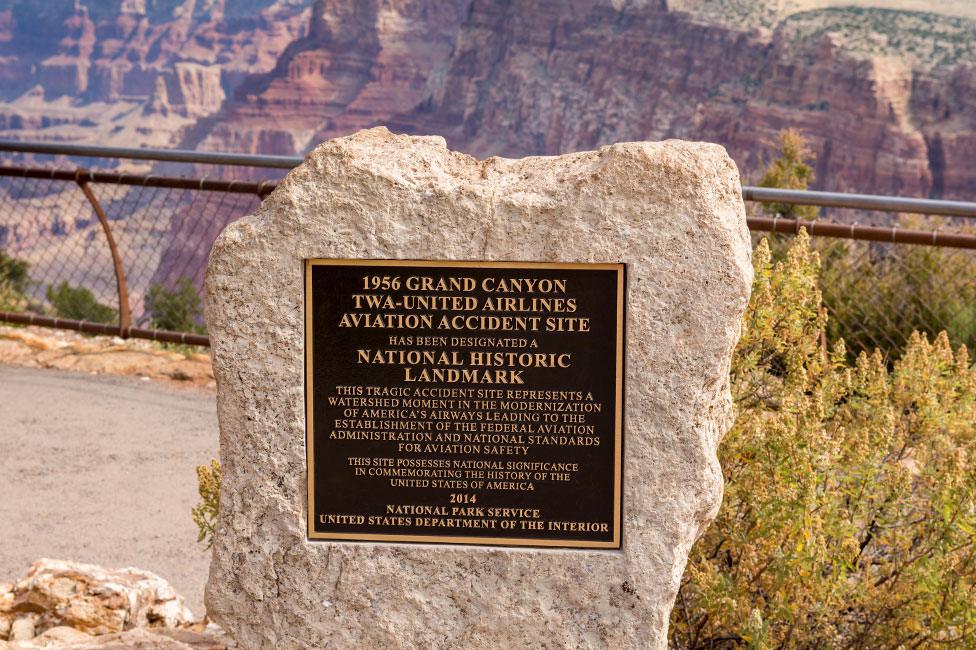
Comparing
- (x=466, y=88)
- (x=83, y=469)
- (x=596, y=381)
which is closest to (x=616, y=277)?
(x=596, y=381)

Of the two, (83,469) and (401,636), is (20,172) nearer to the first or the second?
(83,469)

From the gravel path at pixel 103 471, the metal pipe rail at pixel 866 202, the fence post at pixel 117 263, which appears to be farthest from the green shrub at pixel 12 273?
the metal pipe rail at pixel 866 202

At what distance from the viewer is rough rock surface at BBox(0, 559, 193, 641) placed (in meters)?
3.29

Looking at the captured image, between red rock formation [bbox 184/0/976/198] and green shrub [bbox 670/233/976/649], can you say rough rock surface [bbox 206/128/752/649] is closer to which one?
green shrub [bbox 670/233/976/649]

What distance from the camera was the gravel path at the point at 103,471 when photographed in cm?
415

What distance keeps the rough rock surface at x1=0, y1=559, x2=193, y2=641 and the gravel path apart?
0.37 metres

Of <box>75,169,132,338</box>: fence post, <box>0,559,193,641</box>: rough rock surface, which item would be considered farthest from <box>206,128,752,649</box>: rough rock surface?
<box>75,169,132,338</box>: fence post

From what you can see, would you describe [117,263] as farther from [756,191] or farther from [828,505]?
[828,505]

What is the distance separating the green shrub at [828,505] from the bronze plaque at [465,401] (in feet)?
1.66

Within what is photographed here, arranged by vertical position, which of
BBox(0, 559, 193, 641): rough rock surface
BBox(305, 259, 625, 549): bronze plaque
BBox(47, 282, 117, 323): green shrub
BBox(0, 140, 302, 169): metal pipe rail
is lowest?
BBox(47, 282, 117, 323): green shrub

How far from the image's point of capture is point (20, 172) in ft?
20.9

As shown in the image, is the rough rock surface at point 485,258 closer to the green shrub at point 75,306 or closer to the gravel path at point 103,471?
the gravel path at point 103,471

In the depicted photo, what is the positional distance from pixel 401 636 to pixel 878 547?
1680mm

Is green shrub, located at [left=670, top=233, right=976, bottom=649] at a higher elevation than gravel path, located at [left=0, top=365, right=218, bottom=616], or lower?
higher
